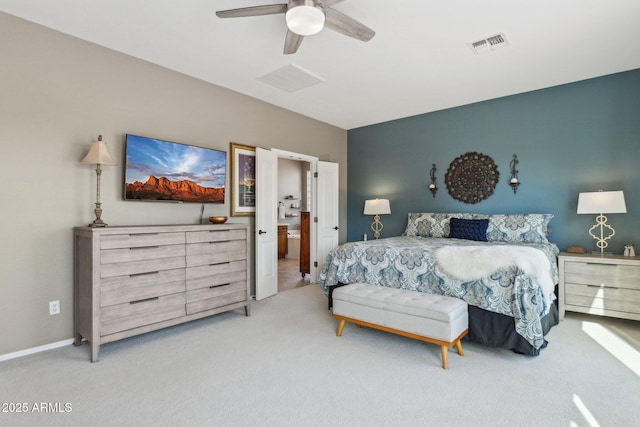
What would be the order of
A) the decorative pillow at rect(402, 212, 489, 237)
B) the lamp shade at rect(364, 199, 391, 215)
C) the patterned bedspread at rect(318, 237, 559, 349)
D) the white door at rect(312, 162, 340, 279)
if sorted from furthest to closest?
the white door at rect(312, 162, 340, 279)
the lamp shade at rect(364, 199, 391, 215)
the decorative pillow at rect(402, 212, 489, 237)
the patterned bedspread at rect(318, 237, 559, 349)

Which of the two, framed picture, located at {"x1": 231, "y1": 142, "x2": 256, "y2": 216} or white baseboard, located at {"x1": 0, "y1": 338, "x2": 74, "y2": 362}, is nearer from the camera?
white baseboard, located at {"x1": 0, "y1": 338, "x2": 74, "y2": 362}

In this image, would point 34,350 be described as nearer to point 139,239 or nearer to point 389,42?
point 139,239

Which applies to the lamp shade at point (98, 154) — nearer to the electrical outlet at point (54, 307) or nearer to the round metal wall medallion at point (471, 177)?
the electrical outlet at point (54, 307)

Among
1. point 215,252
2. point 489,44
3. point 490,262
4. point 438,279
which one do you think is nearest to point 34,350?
point 215,252

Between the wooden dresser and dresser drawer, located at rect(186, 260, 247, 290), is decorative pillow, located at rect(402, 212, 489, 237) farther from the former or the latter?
the wooden dresser

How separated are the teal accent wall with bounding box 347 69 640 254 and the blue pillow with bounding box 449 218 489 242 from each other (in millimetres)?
529

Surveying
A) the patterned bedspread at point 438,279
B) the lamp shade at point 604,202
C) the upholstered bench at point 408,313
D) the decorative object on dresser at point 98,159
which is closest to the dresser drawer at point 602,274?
the patterned bedspread at point 438,279

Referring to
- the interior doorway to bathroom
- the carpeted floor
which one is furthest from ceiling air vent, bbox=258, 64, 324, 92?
the interior doorway to bathroom

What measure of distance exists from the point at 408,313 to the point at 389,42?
8.01 feet

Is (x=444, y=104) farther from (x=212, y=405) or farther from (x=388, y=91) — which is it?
Answer: (x=212, y=405)

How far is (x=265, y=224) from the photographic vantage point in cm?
455

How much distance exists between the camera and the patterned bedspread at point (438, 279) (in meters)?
2.57

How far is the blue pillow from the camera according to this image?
423 cm

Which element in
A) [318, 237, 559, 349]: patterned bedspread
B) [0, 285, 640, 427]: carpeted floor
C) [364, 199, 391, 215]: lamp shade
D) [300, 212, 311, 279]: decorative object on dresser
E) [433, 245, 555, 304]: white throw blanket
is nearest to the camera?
[0, 285, 640, 427]: carpeted floor
